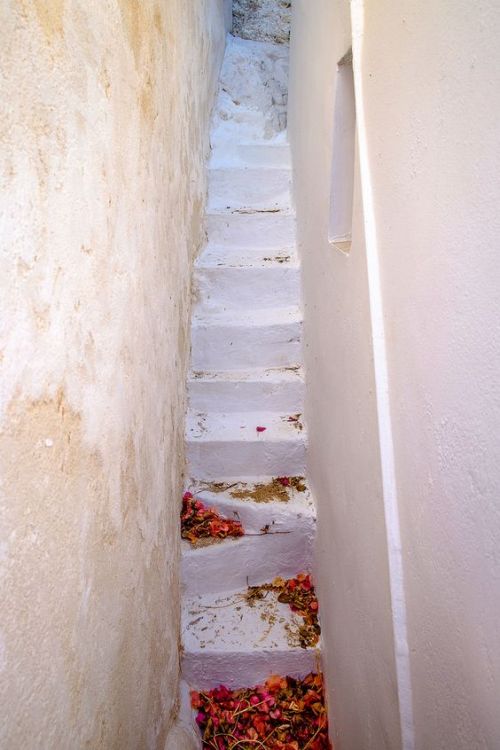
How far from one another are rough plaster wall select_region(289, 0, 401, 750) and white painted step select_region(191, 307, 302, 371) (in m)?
0.14

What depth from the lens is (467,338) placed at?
78 centimetres

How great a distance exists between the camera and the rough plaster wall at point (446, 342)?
710mm

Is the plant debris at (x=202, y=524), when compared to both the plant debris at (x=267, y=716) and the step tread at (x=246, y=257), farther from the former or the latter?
the step tread at (x=246, y=257)

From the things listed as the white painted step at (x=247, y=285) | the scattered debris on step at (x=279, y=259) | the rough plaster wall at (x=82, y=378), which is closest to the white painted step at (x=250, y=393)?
the white painted step at (x=247, y=285)

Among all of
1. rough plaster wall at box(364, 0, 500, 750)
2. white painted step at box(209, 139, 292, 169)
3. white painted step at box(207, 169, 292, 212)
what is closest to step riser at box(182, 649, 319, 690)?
rough plaster wall at box(364, 0, 500, 750)

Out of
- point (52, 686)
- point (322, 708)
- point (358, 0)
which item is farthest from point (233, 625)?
point (358, 0)

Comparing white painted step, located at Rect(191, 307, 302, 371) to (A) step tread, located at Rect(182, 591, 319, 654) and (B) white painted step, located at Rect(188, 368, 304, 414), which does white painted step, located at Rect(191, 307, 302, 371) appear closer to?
(B) white painted step, located at Rect(188, 368, 304, 414)

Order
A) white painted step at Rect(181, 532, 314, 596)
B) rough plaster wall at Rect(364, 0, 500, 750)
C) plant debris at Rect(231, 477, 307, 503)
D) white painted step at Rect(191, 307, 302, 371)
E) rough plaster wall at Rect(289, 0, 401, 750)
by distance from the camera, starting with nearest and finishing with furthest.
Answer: rough plaster wall at Rect(364, 0, 500, 750), rough plaster wall at Rect(289, 0, 401, 750), white painted step at Rect(181, 532, 314, 596), plant debris at Rect(231, 477, 307, 503), white painted step at Rect(191, 307, 302, 371)

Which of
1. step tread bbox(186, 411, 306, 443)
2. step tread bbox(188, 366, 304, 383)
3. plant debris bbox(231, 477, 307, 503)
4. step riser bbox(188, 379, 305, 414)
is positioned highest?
step tread bbox(188, 366, 304, 383)

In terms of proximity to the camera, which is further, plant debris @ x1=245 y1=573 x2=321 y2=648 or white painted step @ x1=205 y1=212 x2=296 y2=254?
white painted step @ x1=205 y1=212 x2=296 y2=254

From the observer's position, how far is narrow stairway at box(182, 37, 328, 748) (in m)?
1.92

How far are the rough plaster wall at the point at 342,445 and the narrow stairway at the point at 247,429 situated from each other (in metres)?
0.15

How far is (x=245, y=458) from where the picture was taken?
227cm

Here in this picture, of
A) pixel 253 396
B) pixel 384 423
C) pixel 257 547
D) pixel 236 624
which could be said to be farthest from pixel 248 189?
pixel 236 624
